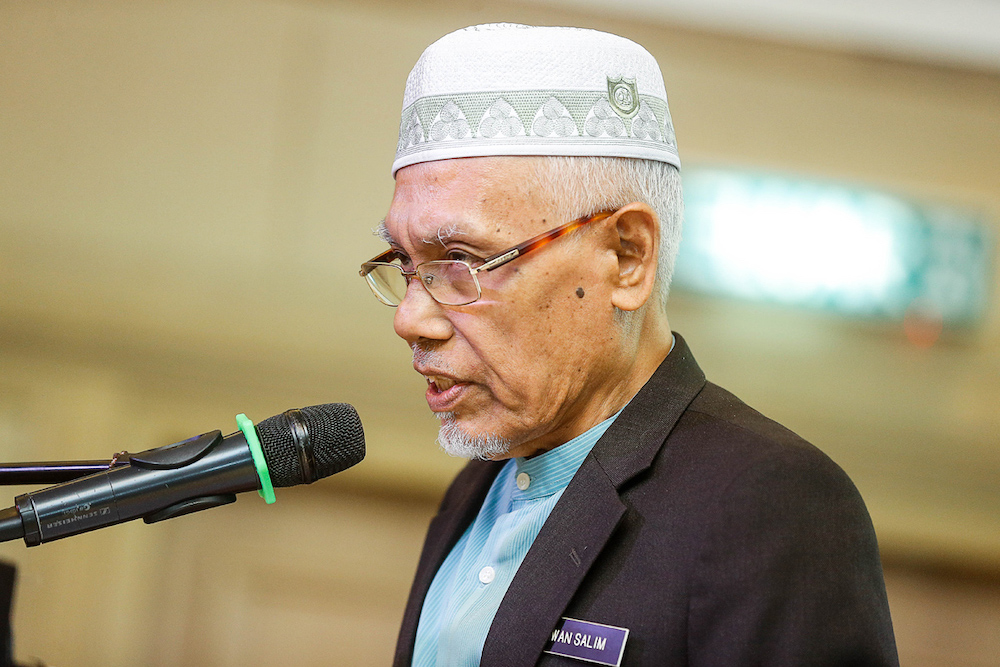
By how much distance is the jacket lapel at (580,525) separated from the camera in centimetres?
119

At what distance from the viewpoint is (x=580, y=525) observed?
4.12 feet

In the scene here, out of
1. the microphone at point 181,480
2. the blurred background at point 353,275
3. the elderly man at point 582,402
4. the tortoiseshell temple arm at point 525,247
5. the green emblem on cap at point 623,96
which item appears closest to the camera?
the microphone at point 181,480

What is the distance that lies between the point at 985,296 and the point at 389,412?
2555 millimetres

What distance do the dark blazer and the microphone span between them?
37 cm

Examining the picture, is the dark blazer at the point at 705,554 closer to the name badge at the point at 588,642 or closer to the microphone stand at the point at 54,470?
the name badge at the point at 588,642

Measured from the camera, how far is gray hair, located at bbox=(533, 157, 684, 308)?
135 centimetres

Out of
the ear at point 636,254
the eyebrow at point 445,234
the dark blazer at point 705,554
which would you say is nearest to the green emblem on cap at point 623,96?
the ear at point 636,254

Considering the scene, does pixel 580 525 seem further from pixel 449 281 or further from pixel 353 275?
pixel 353 275

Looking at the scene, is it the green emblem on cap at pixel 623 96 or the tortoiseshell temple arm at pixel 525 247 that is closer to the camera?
the tortoiseshell temple arm at pixel 525 247

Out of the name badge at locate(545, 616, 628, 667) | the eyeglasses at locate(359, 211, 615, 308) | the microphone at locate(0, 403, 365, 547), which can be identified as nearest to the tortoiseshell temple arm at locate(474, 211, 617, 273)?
the eyeglasses at locate(359, 211, 615, 308)

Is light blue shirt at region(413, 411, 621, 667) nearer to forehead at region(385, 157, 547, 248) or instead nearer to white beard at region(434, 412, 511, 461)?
white beard at region(434, 412, 511, 461)

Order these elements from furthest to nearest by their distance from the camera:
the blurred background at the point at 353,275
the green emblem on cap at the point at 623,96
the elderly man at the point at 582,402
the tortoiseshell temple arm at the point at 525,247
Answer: the blurred background at the point at 353,275 → the green emblem on cap at the point at 623,96 → the tortoiseshell temple arm at the point at 525,247 → the elderly man at the point at 582,402

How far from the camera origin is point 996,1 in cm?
351

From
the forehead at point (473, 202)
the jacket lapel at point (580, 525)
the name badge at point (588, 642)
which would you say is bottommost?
the name badge at point (588, 642)
